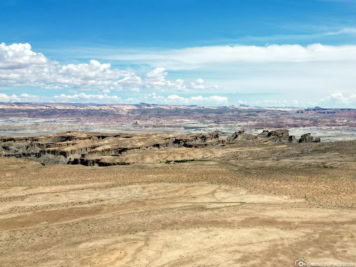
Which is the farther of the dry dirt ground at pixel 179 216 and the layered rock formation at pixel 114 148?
the layered rock formation at pixel 114 148

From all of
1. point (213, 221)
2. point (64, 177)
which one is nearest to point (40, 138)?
point (64, 177)

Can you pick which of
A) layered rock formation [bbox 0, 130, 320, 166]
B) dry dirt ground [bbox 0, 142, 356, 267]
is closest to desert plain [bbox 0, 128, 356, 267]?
dry dirt ground [bbox 0, 142, 356, 267]

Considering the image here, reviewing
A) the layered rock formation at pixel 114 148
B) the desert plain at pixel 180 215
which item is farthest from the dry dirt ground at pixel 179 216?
the layered rock formation at pixel 114 148

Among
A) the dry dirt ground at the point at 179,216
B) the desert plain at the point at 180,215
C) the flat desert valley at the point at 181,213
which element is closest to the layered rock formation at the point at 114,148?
the flat desert valley at the point at 181,213

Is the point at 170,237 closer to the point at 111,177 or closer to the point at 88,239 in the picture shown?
the point at 88,239

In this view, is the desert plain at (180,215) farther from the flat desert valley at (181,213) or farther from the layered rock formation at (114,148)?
the layered rock formation at (114,148)
